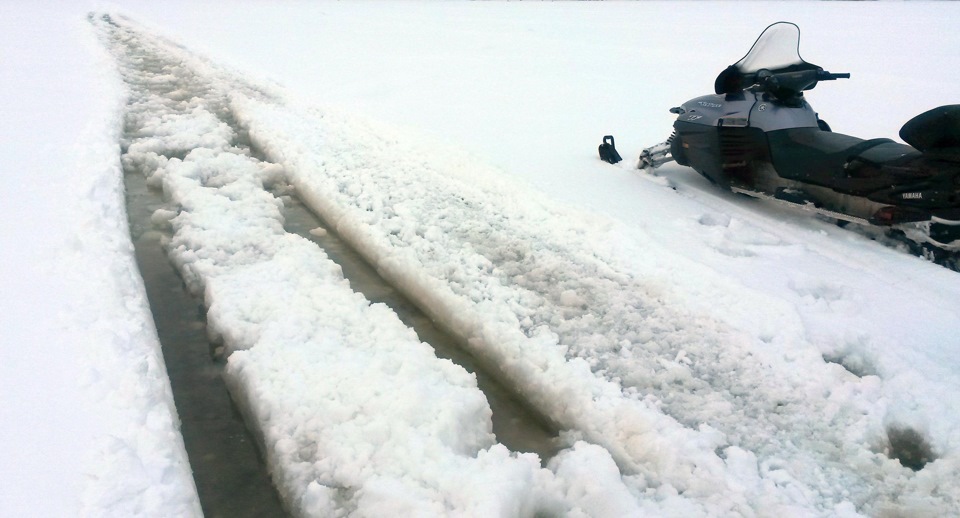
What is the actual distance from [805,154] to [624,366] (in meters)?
2.34

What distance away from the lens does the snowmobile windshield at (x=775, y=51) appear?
461 centimetres

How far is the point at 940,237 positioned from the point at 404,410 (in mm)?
3249

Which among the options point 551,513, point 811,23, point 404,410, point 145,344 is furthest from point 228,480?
point 811,23

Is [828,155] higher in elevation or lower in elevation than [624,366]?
higher

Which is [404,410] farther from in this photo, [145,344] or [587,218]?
[587,218]

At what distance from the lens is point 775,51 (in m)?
4.66

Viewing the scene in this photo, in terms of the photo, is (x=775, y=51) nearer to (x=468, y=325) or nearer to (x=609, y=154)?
(x=609, y=154)

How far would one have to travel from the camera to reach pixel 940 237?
3.56 m

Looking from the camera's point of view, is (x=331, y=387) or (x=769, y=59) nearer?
(x=331, y=387)

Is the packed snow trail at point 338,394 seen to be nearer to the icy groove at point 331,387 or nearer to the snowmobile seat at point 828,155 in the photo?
Answer: the icy groove at point 331,387

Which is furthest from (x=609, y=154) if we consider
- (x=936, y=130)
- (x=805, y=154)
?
(x=936, y=130)

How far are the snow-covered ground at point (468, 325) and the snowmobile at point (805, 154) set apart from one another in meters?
0.22

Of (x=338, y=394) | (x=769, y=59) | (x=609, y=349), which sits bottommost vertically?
(x=338, y=394)

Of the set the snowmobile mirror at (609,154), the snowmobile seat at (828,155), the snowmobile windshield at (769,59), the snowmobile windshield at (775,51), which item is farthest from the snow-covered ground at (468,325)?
the snowmobile windshield at (775,51)
